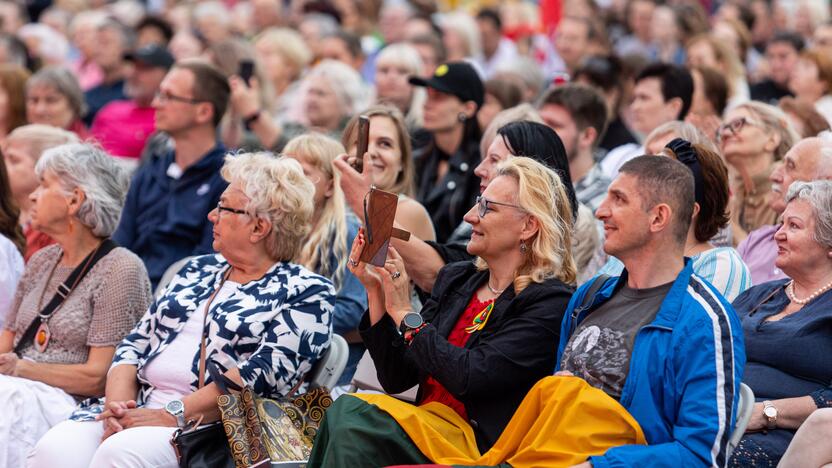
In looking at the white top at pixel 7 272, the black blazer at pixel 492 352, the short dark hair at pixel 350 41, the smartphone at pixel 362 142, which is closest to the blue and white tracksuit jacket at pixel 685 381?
the black blazer at pixel 492 352

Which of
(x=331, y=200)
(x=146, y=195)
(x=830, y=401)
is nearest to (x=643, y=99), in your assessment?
(x=331, y=200)

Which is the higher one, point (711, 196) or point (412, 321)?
point (711, 196)

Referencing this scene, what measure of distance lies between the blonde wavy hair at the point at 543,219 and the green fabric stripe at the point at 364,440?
686 millimetres

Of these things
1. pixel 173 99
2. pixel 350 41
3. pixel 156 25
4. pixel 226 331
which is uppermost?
pixel 226 331

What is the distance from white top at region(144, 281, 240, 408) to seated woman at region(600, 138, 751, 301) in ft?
6.02

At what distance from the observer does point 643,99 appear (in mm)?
7477

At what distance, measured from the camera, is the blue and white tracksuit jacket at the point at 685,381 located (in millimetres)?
3520

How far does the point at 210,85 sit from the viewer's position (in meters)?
6.96

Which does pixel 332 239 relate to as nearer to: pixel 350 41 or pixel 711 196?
pixel 711 196

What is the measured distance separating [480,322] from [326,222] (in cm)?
153

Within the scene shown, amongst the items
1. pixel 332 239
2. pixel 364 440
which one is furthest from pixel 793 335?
pixel 332 239

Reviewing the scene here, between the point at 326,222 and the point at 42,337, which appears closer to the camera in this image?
the point at 42,337

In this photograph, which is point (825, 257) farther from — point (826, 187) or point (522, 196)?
point (522, 196)

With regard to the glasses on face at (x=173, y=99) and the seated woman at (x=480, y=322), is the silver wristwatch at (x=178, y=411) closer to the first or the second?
the seated woman at (x=480, y=322)
